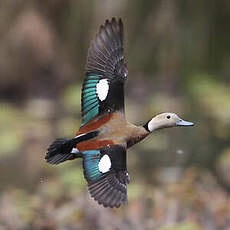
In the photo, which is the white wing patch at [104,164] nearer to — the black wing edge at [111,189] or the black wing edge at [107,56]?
the black wing edge at [111,189]

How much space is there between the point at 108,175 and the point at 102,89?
0.37 m

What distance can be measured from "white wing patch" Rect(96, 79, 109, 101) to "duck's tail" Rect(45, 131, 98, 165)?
192mm

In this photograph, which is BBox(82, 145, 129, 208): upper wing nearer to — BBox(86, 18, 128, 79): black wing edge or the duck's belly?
the duck's belly

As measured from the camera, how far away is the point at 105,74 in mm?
3273

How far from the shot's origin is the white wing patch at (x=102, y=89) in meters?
3.15

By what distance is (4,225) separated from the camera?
470 cm

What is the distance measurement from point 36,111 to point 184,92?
1407 mm

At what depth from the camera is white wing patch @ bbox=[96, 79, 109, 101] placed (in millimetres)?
3148

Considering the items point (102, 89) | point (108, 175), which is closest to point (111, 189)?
point (108, 175)

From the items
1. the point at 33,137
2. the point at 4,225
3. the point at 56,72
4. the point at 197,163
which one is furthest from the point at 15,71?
the point at 4,225

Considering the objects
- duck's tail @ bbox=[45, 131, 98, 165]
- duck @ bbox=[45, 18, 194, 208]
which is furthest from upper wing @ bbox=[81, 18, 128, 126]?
duck's tail @ bbox=[45, 131, 98, 165]

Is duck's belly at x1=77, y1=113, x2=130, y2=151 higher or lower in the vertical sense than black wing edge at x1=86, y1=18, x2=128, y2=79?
lower

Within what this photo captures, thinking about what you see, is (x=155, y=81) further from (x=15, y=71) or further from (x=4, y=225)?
(x=4, y=225)

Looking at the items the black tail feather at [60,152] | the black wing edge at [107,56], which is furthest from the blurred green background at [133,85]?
the black tail feather at [60,152]
